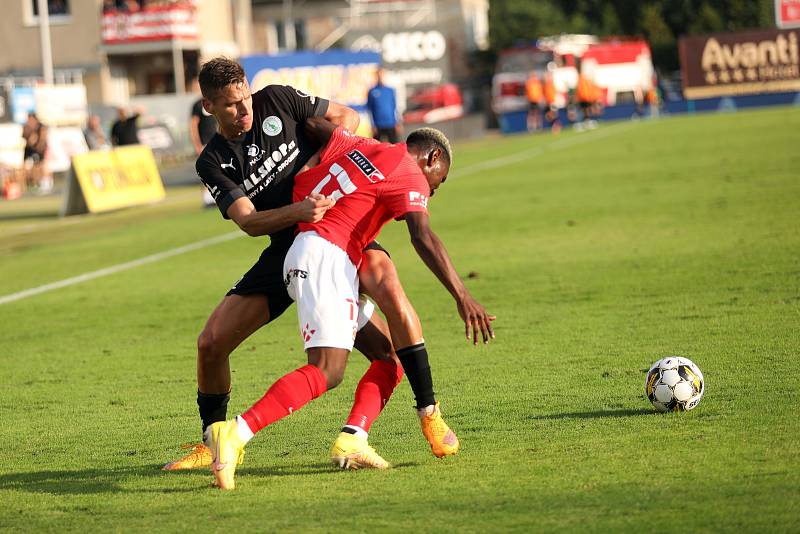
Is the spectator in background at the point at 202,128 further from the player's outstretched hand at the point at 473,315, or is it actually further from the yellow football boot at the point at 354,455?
the player's outstretched hand at the point at 473,315

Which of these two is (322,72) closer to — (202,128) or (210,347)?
(202,128)

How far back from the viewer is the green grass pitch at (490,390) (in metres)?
5.16

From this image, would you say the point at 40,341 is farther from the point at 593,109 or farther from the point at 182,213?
the point at 593,109

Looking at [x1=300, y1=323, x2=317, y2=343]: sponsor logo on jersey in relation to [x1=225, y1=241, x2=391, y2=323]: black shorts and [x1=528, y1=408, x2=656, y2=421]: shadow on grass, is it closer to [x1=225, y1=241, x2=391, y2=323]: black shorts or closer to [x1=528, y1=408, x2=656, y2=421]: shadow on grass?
[x1=225, y1=241, x2=391, y2=323]: black shorts

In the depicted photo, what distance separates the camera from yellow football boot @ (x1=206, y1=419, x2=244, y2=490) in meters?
5.49

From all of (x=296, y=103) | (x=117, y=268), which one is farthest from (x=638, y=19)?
(x=296, y=103)

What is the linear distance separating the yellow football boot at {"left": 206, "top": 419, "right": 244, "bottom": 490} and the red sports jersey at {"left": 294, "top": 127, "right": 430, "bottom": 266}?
37.4 inches

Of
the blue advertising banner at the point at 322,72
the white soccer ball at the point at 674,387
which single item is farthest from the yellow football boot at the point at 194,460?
the blue advertising banner at the point at 322,72

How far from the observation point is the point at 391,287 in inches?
231

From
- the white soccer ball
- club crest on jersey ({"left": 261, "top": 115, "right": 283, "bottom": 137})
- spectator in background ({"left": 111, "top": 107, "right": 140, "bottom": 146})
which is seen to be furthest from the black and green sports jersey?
spectator in background ({"left": 111, "top": 107, "right": 140, "bottom": 146})

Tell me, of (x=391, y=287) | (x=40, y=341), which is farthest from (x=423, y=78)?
(x=391, y=287)

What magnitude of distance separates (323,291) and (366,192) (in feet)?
1.73

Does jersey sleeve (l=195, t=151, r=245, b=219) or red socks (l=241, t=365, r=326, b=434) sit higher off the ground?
jersey sleeve (l=195, t=151, r=245, b=219)

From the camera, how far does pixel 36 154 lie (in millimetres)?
32906
